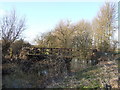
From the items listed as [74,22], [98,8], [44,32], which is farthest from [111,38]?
[44,32]

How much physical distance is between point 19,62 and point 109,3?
38.2 ft

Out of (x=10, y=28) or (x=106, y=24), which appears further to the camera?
(x=106, y=24)

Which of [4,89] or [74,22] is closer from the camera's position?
[4,89]

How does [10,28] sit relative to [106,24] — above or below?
below

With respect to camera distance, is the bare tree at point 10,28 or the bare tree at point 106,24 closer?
the bare tree at point 10,28

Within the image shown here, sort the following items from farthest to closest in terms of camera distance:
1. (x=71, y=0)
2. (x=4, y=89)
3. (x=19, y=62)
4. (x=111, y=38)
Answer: (x=111, y=38) < (x=19, y=62) < (x=71, y=0) < (x=4, y=89)

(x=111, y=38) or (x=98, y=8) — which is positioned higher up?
(x=98, y=8)

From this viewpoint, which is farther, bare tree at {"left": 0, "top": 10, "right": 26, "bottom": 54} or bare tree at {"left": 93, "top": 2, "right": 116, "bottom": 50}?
bare tree at {"left": 93, "top": 2, "right": 116, "bottom": 50}

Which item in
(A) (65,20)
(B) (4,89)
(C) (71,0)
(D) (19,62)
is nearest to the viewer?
(B) (4,89)

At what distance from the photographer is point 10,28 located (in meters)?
9.01

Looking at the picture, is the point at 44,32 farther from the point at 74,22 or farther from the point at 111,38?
the point at 111,38

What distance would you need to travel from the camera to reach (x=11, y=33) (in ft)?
29.4

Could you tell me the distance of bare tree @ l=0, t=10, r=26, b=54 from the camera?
8437 millimetres

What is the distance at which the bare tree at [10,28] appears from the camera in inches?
332
